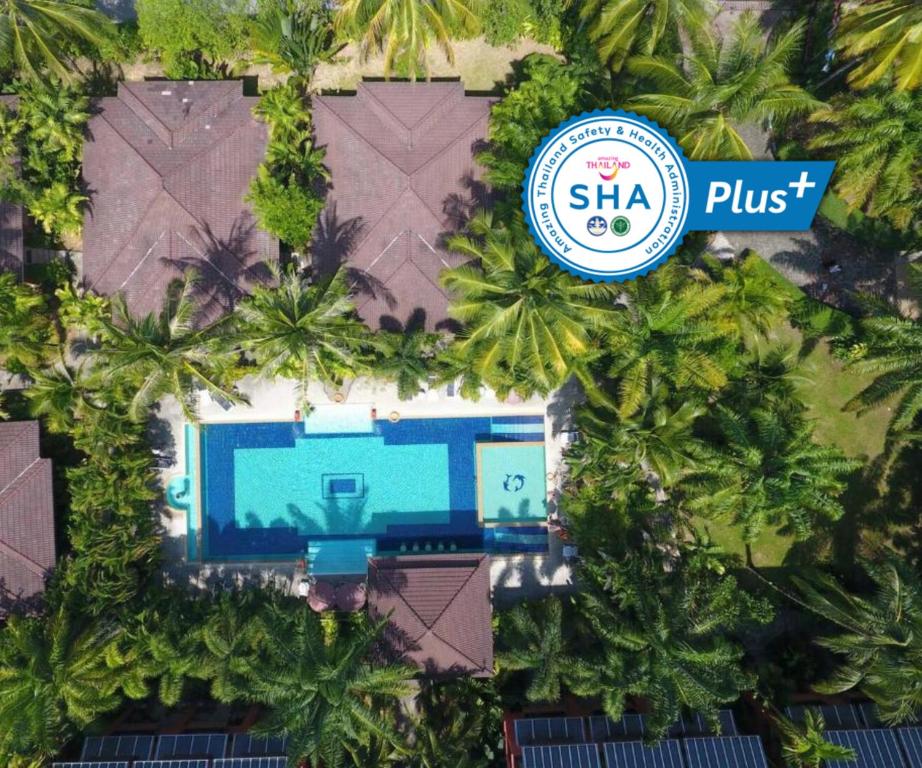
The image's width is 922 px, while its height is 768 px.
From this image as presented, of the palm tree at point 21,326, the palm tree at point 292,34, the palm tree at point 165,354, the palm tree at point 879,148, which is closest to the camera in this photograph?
the palm tree at point 165,354

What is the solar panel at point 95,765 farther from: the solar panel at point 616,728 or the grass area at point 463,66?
the grass area at point 463,66

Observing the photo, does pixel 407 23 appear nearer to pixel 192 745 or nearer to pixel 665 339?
pixel 665 339

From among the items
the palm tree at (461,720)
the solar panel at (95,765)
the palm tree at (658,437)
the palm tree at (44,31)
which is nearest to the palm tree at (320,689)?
the palm tree at (461,720)

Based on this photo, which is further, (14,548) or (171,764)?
(14,548)

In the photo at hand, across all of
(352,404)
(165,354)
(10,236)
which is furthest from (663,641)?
(10,236)

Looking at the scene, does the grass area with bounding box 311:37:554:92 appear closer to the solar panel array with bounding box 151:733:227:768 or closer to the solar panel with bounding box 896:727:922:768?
the solar panel array with bounding box 151:733:227:768
